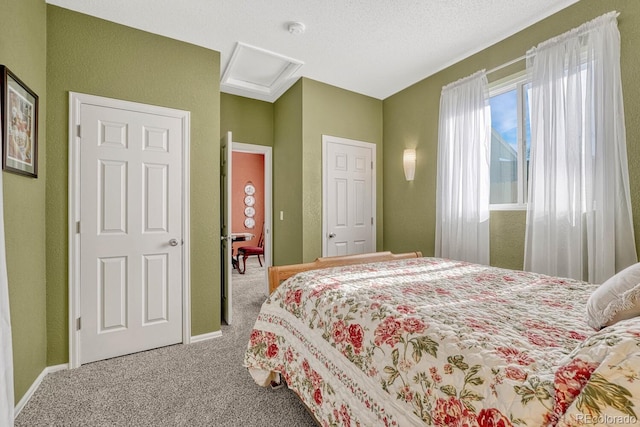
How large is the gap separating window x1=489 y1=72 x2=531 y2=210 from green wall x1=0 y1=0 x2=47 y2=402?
3696mm

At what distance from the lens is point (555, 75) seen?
2.25 meters

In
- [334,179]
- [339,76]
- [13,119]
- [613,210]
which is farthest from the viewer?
[334,179]

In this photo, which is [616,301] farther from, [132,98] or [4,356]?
[132,98]

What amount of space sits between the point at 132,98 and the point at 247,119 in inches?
67.1

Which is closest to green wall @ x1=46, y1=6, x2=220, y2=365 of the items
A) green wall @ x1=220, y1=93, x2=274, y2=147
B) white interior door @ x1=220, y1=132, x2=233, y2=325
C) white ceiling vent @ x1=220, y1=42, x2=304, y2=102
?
white interior door @ x1=220, y1=132, x2=233, y2=325

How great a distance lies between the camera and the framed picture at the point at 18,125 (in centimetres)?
161

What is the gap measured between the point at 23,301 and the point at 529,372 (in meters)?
2.69

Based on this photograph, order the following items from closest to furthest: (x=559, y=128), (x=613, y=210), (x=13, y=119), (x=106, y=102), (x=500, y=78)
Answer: (x=13, y=119), (x=613, y=210), (x=559, y=128), (x=106, y=102), (x=500, y=78)

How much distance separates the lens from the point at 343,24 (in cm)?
250

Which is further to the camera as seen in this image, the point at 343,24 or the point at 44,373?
the point at 343,24

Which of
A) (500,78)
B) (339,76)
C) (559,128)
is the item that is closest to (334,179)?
(339,76)

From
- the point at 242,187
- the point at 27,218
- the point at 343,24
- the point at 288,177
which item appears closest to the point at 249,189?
the point at 242,187

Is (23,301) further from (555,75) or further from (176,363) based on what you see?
(555,75)

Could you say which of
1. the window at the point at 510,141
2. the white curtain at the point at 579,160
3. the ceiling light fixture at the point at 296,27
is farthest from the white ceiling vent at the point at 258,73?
the white curtain at the point at 579,160
